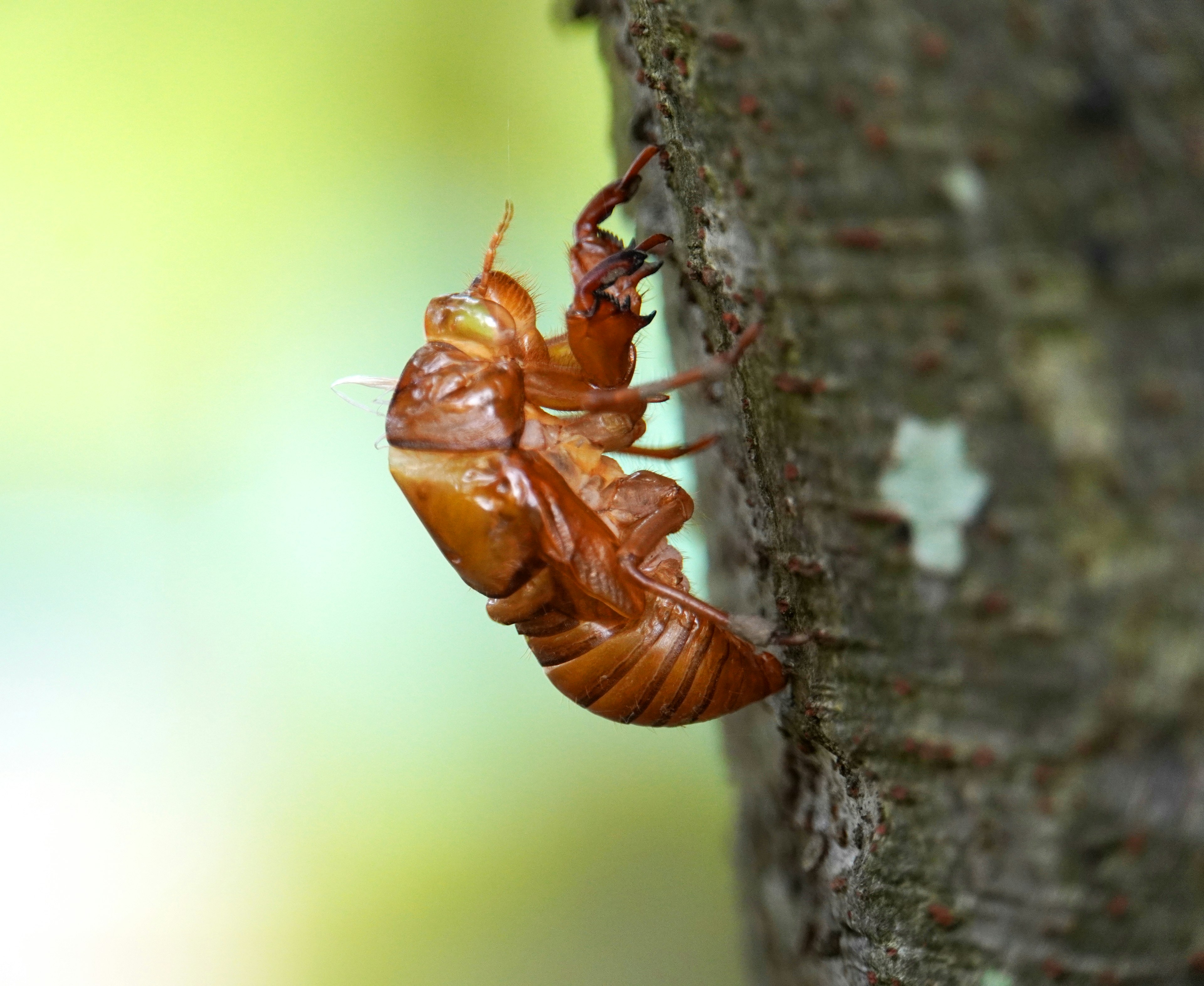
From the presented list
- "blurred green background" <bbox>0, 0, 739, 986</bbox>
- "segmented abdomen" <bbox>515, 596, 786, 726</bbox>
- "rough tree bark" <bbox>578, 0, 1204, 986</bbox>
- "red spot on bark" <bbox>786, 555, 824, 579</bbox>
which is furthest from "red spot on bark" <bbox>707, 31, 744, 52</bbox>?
"blurred green background" <bbox>0, 0, 739, 986</bbox>

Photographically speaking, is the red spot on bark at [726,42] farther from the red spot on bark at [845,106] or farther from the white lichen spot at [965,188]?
the white lichen spot at [965,188]

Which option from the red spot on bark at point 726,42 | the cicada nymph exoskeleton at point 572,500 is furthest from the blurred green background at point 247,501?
the red spot on bark at point 726,42

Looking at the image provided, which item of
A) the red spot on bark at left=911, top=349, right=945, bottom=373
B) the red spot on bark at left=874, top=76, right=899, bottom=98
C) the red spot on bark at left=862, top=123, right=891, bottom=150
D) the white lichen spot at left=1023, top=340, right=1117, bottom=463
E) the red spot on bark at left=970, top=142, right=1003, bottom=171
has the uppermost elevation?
the red spot on bark at left=874, top=76, right=899, bottom=98

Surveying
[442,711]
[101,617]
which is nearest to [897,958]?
[442,711]

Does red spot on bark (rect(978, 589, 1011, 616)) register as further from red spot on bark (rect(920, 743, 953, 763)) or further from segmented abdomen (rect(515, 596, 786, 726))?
segmented abdomen (rect(515, 596, 786, 726))

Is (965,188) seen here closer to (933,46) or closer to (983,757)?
(933,46)

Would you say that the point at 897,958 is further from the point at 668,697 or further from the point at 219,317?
the point at 219,317
